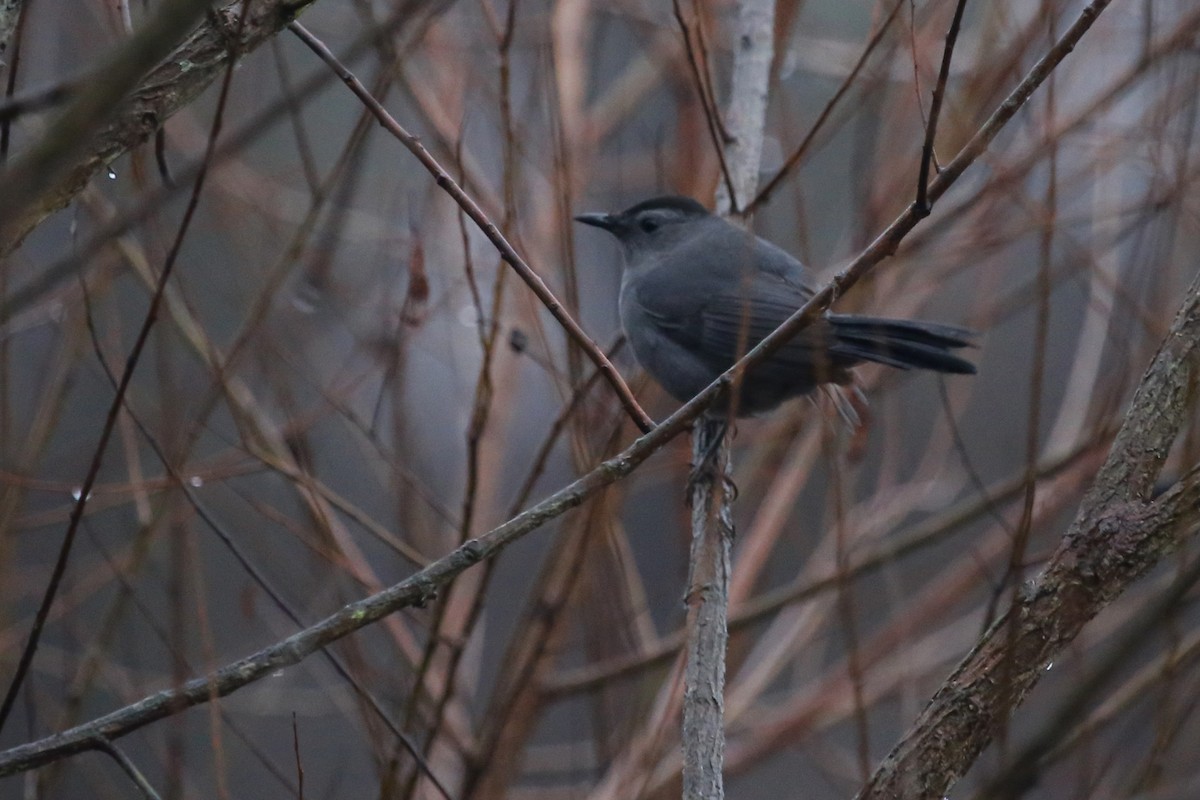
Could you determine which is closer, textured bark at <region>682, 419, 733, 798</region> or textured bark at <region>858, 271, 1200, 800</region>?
textured bark at <region>858, 271, 1200, 800</region>

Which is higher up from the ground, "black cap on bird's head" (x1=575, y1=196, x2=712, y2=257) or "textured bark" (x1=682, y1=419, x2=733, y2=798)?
"black cap on bird's head" (x1=575, y1=196, x2=712, y2=257)

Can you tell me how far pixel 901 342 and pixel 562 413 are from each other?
105 cm

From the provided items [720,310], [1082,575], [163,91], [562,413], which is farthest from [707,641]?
[720,310]

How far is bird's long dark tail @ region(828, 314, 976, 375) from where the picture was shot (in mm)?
3346

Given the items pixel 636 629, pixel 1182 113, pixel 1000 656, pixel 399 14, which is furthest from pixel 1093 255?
pixel 399 14

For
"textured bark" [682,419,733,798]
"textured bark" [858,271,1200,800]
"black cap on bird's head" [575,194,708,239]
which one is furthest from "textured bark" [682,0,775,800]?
"textured bark" [858,271,1200,800]

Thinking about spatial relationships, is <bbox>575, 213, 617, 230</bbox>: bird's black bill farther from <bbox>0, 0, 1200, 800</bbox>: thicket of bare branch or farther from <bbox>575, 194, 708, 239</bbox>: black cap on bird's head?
<bbox>0, 0, 1200, 800</bbox>: thicket of bare branch

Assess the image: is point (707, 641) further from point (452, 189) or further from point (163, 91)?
point (163, 91)

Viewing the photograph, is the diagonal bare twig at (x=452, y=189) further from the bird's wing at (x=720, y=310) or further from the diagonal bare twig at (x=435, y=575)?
the bird's wing at (x=720, y=310)

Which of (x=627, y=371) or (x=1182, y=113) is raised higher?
(x=627, y=371)

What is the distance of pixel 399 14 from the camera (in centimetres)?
211

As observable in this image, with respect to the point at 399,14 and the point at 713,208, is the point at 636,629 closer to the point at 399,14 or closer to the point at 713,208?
the point at 713,208

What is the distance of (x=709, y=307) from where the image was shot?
4539mm

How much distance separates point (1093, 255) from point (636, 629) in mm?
2278
